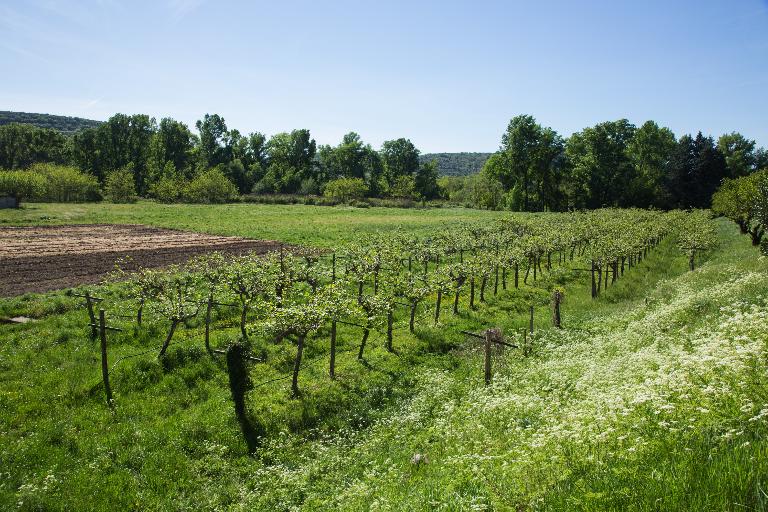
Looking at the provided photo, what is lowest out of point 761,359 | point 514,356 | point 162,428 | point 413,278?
point 162,428

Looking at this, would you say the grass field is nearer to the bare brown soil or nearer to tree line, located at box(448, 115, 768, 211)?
the bare brown soil

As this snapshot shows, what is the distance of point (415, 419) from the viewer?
46.0ft

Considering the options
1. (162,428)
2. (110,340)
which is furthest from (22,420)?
(110,340)

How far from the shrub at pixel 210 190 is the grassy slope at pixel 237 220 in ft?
51.9

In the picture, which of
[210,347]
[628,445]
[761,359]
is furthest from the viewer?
[210,347]

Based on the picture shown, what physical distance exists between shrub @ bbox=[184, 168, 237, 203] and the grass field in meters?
82.4

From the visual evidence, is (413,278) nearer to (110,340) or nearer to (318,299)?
(318,299)

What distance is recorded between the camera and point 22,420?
14055mm

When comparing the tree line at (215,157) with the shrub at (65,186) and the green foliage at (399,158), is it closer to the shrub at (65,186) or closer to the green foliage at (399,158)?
the green foliage at (399,158)

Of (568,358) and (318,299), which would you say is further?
(318,299)

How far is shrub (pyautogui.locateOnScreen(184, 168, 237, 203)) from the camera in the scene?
10212 centimetres

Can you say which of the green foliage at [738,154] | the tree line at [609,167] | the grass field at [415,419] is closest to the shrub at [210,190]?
the tree line at [609,167]

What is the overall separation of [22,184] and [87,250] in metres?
57.4

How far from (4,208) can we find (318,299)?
7396 centimetres
